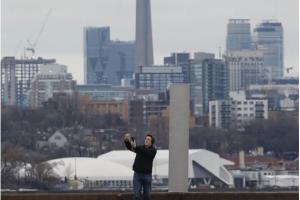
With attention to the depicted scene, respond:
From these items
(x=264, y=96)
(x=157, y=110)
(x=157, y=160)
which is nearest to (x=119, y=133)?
(x=157, y=110)

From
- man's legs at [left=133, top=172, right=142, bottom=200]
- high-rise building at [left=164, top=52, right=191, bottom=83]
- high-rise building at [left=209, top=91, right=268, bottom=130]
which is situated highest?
high-rise building at [left=164, top=52, right=191, bottom=83]

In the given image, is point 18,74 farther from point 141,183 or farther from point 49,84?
point 141,183

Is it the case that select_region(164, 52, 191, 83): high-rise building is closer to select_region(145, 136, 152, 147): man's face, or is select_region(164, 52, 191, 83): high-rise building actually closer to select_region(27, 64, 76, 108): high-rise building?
select_region(27, 64, 76, 108): high-rise building

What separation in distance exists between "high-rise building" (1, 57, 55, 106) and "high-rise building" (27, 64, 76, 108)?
3.29 feet

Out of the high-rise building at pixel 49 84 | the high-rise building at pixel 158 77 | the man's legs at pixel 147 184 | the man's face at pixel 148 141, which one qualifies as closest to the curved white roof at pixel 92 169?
the high-rise building at pixel 49 84

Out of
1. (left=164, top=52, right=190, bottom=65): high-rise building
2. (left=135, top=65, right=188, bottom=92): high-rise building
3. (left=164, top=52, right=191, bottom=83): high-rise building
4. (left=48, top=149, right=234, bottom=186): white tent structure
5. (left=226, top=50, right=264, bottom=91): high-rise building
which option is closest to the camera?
(left=48, top=149, right=234, bottom=186): white tent structure

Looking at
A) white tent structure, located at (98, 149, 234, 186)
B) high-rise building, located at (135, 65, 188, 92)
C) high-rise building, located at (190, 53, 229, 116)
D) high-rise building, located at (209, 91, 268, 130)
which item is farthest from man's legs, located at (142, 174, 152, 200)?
high-rise building, located at (135, 65, 188, 92)

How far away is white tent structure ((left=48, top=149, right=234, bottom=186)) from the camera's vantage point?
9325cm

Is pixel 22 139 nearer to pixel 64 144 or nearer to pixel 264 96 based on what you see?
pixel 64 144

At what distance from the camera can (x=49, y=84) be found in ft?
561

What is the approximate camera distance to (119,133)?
124 meters

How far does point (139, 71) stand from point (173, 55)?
6.62 meters

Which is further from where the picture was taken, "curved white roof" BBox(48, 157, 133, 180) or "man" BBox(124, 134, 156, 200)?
"curved white roof" BBox(48, 157, 133, 180)

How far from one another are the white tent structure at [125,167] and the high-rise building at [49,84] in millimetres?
41472
